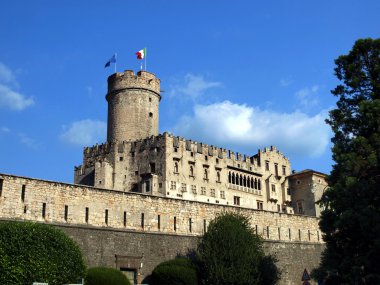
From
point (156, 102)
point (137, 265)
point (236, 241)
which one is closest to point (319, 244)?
point (236, 241)

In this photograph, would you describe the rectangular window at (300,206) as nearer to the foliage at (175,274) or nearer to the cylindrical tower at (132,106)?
the cylindrical tower at (132,106)

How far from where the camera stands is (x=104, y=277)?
26.5 metres

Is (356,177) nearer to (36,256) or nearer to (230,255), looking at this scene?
(230,255)

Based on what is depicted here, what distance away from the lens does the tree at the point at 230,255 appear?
31031 mm

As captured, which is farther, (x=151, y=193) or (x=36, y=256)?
(x=151, y=193)

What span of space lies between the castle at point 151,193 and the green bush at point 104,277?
2.26 metres

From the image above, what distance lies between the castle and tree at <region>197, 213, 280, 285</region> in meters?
2.31

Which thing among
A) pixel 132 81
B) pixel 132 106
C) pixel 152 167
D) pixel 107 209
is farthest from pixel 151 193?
pixel 107 209

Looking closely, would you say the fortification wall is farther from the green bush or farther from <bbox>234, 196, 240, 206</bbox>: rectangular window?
<bbox>234, 196, 240, 206</bbox>: rectangular window

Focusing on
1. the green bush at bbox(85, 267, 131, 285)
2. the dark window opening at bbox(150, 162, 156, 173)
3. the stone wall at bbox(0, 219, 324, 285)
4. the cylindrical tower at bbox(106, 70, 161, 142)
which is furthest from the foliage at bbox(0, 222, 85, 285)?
the cylindrical tower at bbox(106, 70, 161, 142)

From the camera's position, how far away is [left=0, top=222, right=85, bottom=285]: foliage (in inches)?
909

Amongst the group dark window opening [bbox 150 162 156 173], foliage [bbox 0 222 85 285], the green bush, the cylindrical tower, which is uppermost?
the cylindrical tower

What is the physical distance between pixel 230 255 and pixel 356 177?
31.5 feet

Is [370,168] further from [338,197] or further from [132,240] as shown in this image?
[132,240]
